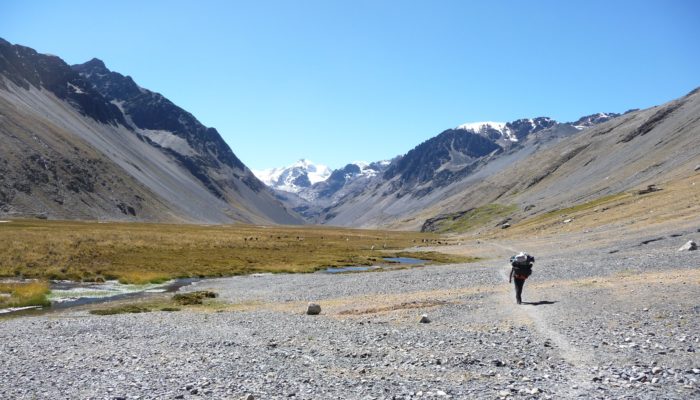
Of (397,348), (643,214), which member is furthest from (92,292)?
(643,214)

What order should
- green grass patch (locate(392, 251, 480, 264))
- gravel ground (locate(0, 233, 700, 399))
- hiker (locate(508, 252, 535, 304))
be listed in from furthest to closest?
green grass patch (locate(392, 251, 480, 264)) < hiker (locate(508, 252, 535, 304)) < gravel ground (locate(0, 233, 700, 399))

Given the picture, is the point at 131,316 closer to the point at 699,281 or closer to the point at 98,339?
the point at 98,339

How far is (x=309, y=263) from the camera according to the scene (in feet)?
256

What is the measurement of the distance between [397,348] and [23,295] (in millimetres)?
33738

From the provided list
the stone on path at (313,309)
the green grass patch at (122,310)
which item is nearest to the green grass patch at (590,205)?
the stone on path at (313,309)

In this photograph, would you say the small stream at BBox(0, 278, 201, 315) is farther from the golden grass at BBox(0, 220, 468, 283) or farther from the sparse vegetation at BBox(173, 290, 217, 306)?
the sparse vegetation at BBox(173, 290, 217, 306)

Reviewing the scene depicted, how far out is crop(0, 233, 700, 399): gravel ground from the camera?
1457 centimetres

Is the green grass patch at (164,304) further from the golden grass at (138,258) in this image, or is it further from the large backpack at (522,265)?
the large backpack at (522,265)

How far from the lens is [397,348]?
64.6 feet

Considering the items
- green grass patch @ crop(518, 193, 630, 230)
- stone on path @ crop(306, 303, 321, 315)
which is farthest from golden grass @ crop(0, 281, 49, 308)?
green grass patch @ crop(518, 193, 630, 230)

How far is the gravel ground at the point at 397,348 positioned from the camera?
47.8 ft


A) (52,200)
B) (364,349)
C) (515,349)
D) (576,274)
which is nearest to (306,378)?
(364,349)

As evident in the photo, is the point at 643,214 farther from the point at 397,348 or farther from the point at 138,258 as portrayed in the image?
the point at 138,258

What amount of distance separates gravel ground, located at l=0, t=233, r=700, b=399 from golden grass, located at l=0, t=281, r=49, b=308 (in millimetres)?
5717
